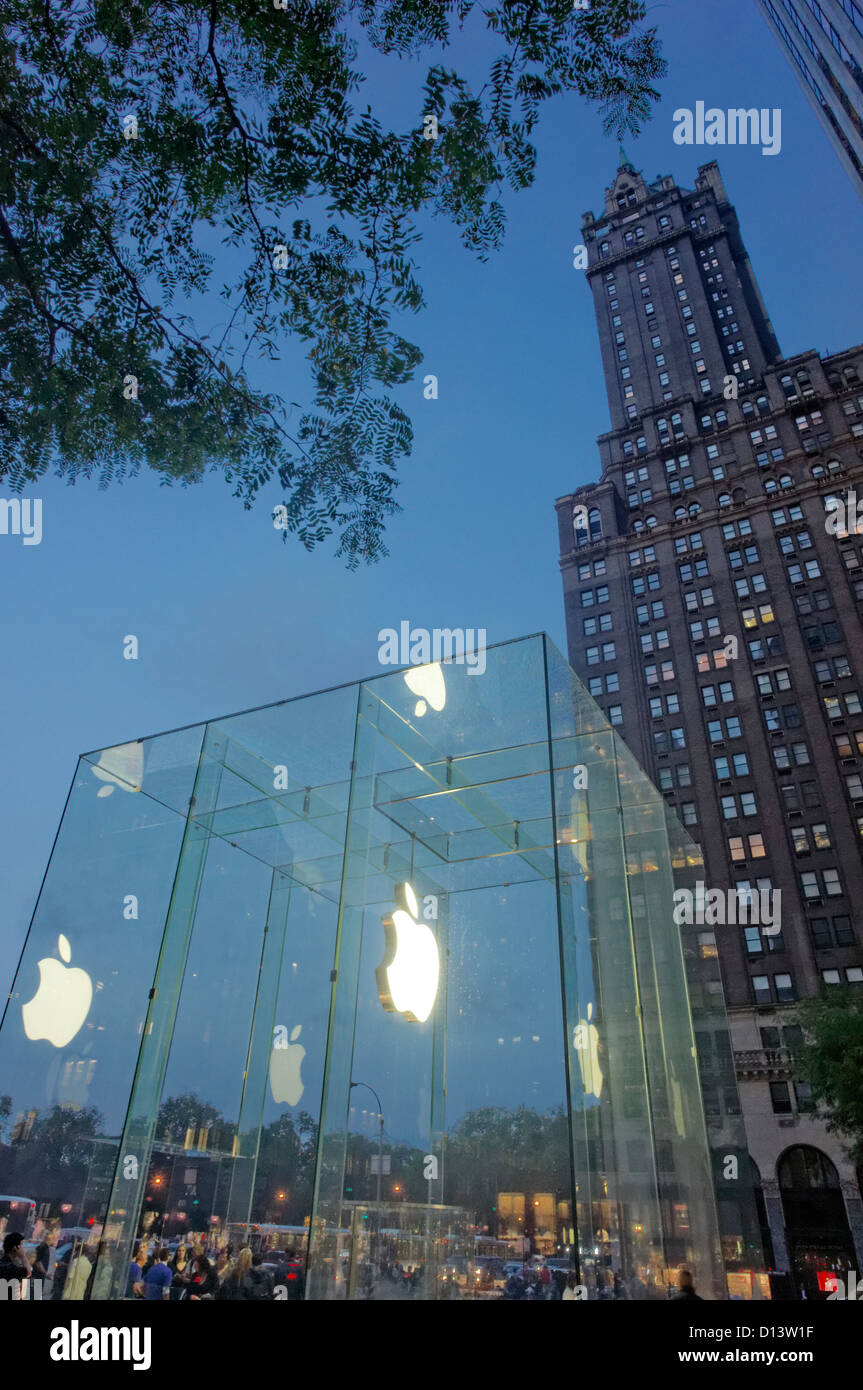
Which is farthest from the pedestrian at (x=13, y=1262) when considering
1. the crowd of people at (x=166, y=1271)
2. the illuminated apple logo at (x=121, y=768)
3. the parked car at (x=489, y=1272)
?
the illuminated apple logo at (x=121, y=768)

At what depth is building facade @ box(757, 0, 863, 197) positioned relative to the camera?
20.9 m

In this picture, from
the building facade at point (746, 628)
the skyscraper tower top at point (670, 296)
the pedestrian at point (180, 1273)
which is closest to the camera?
the pedestrian at point (180, 1273)

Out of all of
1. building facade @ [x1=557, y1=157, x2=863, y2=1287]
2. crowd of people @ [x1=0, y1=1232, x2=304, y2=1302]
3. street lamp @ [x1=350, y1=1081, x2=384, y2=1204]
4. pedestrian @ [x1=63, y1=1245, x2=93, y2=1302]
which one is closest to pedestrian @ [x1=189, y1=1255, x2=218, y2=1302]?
crowd of people @ [x1=0, y1=1232, x2=304, y2=1302]

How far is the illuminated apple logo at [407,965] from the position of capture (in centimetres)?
748

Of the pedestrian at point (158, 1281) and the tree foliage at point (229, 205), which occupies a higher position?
the tree foliage at point (229, 205)

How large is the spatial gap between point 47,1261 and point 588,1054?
5187mm

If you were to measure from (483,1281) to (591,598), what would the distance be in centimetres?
4892

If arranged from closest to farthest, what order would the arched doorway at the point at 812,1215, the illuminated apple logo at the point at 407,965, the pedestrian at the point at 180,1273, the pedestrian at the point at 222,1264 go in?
1. the pedestrian at the point at 180,1273
2. the pedestrian at the point at 222,1264
3. the illuminated apple logo at the point at 407,965
4. the arched doorway at the point at 812,1215

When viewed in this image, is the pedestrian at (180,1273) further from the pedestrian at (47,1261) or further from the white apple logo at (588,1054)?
the white apple logo at (588,1054)

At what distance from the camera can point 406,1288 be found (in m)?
6.24

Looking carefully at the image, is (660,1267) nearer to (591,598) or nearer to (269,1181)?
(269,1181)

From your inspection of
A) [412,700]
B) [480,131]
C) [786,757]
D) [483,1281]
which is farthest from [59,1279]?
[786,757]

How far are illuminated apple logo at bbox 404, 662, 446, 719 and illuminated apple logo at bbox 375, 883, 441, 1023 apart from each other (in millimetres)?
2051

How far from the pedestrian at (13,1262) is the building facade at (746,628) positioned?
1172 inches
